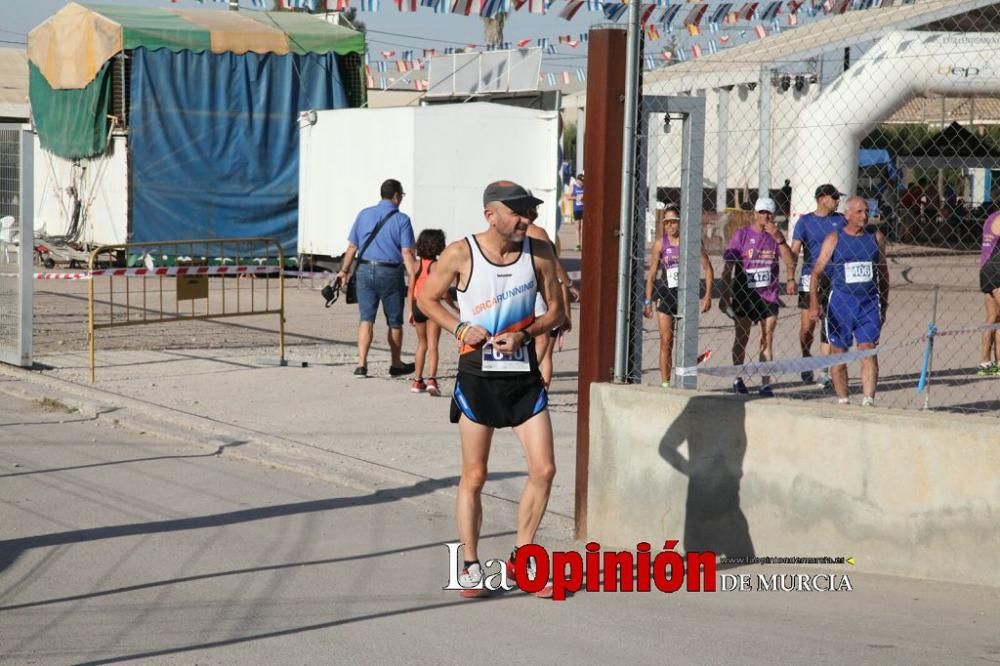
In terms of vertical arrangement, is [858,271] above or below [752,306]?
above

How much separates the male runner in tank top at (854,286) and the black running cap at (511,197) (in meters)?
4.98

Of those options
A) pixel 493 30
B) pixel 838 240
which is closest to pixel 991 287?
pixel 838 240

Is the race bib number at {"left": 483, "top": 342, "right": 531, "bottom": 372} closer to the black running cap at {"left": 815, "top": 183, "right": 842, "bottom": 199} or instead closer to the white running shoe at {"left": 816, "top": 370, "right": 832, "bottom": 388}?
the black running cap at {"left": 815, "top": 183, "right": 842, "bottom": 199}

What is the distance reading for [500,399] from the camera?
241 inches

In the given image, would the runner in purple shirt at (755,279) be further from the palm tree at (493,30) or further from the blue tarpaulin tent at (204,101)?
the palm tree at (493,30)

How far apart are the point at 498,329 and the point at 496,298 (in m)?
0.14

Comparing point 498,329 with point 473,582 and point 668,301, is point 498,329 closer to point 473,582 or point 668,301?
point 473,582

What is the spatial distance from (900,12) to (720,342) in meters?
8.77

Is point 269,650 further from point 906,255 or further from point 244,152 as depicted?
point 244,152

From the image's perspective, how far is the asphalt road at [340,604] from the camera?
543 cm

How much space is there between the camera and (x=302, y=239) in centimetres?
2402

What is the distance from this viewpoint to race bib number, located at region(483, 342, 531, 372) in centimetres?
604

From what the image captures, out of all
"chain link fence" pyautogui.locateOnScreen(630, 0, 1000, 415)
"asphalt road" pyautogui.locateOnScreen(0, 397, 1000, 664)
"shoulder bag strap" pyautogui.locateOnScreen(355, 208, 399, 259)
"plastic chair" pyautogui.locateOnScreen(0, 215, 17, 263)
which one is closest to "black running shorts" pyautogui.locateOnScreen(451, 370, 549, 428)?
"asphalt road" pyautogui.locateOnScreen(0, 397, 1000, 664)

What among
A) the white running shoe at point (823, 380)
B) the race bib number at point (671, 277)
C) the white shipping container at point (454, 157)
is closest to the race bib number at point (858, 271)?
the race bib number at point (671, 277)
